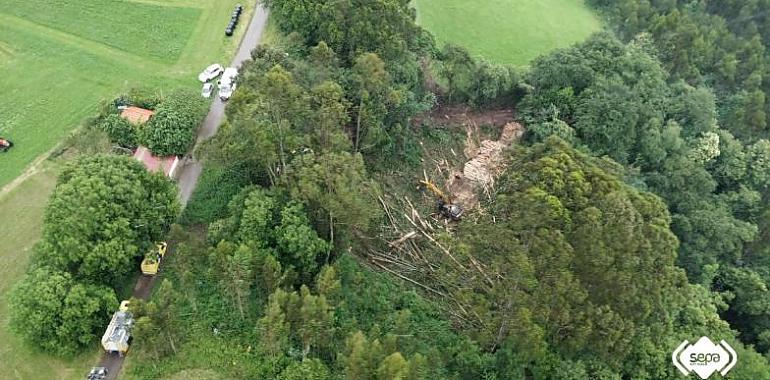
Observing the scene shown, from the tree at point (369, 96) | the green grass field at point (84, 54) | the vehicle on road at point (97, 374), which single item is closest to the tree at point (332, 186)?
the tree at point (369, 96)

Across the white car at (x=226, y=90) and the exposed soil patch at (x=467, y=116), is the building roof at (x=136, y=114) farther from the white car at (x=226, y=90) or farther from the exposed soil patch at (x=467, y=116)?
the exposed soil patch at (x=467, y=116)

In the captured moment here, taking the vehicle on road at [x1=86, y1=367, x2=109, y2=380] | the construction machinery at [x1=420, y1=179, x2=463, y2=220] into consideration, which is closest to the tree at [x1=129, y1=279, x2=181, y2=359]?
the vehicle on road at [x1=86, y1=367, x2=109, y2=380]

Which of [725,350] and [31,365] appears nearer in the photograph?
[31,365]

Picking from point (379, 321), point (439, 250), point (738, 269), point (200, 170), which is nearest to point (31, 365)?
point (200, 170)

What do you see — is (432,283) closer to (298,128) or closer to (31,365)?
(298,128)

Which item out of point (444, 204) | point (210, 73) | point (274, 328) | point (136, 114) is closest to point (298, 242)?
point (274, 328)

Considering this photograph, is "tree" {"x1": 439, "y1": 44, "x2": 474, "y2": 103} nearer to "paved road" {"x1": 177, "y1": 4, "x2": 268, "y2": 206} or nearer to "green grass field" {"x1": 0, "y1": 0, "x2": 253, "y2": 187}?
"paved road" {"x1": 177, "y1": 4, "x2": 268, "y2": 206}
